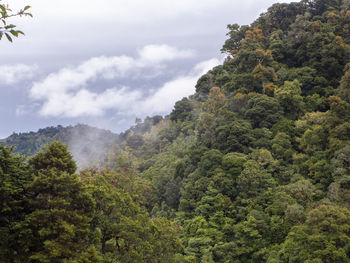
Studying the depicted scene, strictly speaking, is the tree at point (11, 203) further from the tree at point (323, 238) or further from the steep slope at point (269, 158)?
the tree at point (323, 238)

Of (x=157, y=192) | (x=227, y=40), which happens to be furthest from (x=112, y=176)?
(x=227, y=40)

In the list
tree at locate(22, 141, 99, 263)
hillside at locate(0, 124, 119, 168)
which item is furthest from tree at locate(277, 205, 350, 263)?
hillside at locate(0, 124, 119, 168)

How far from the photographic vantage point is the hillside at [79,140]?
56.7 metres

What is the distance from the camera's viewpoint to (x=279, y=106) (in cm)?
2830

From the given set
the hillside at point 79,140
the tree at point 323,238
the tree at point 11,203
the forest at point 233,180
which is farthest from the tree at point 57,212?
the hillside at point 79,140

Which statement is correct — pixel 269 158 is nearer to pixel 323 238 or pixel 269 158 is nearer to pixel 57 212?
pixel 323 238

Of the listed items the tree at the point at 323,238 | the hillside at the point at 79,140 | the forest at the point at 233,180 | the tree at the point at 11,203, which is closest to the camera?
the tree at the point at 11,203

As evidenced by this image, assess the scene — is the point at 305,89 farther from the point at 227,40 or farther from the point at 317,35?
the point at 227,40

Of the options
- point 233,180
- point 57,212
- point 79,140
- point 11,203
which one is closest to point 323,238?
point 233,180

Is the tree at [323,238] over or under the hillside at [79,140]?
under

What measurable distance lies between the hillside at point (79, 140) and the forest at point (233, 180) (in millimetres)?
14156

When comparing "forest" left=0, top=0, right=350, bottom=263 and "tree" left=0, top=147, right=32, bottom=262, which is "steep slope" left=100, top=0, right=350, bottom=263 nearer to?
"forest" left=0, top=0, right=350, bottom=263

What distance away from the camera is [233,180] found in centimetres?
2223

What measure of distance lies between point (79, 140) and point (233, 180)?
5229cm
